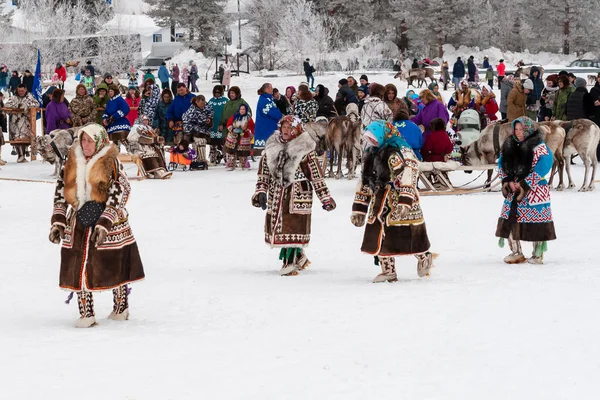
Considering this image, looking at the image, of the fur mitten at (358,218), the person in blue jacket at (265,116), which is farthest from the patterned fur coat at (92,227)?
the person in blue jacket at (265,116)

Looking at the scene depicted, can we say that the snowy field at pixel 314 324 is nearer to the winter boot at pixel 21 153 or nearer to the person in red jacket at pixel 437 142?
the person in red jacket at pixel 437 142

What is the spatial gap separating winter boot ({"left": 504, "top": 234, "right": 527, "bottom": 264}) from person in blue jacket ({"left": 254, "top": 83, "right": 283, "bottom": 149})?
Answer: 916cm

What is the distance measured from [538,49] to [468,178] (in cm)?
5145

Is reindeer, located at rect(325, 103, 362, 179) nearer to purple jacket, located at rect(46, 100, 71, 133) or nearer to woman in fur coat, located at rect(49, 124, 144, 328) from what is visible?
purple jacket, located at rect(46, 100, 71, 133)

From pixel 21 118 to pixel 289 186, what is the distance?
12775mm

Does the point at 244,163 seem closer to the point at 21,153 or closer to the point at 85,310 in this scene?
the point at 21,153

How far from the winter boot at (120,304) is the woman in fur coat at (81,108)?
11462 millimetres

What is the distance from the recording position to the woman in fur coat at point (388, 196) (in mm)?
8438

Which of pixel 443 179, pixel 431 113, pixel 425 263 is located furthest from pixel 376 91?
pixel 425 263

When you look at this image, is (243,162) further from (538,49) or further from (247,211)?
(538,49)

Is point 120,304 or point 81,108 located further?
point 81,108

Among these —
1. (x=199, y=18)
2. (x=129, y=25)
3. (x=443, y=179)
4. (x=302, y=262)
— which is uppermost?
(x=199, y=18)

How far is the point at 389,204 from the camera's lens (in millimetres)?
8531

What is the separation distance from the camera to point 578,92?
17.9 metres
